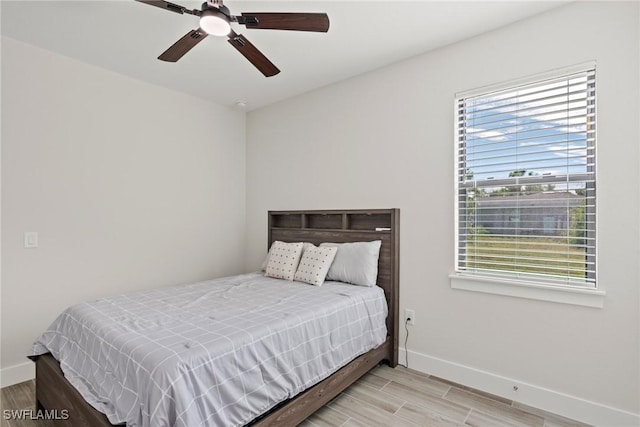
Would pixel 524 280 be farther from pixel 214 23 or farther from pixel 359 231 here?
pixel 214 23

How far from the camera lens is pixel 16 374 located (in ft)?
8.56

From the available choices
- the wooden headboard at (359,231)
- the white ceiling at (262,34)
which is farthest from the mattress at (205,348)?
the white ceiling at (262,34)

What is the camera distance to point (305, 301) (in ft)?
7.70

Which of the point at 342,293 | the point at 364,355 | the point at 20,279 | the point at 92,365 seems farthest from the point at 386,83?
the point at 20,279

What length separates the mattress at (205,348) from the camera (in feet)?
4.67

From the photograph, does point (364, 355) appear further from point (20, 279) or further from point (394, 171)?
point (20, 279)

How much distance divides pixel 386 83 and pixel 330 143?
31.3 inches

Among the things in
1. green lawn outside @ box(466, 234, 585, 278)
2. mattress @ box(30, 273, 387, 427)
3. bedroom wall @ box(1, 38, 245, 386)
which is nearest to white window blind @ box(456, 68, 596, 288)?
green lawn outside @ box(466, 234, 585, 278)

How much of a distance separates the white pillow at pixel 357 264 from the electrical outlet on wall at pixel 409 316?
0.37 m

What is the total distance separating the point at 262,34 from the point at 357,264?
1.96 meters

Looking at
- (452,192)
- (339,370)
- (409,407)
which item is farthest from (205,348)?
(452,192)

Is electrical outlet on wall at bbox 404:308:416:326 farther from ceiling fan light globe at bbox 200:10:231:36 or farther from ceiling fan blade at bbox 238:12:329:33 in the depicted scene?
ceiling fan light globe at bbox 200:10:231:36

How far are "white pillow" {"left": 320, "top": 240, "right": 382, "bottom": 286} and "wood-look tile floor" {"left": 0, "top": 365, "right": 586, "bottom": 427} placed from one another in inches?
30.7

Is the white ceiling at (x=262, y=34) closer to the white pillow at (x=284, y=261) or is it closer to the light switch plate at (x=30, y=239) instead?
the light switch plate at (x=30, y=239)
